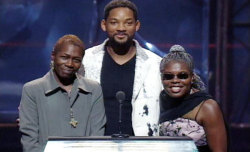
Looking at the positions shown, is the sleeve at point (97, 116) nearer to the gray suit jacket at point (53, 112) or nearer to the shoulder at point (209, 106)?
the gray suit jacket at point (53, 112)

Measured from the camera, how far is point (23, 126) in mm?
2178

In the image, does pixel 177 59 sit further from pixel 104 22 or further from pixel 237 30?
pixel 237 30

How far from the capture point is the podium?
1586mm

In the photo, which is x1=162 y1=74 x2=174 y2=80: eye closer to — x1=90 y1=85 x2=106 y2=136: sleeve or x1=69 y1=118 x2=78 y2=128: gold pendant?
x1=90 y1=85 x2=106 y2=136: sleeve

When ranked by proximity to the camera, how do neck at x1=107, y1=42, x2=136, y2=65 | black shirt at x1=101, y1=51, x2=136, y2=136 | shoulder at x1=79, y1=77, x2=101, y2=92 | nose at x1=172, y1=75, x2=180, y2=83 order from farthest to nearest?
neck at x1=107, y1=42, x2=136, y2=65, black shirt at x1=101, y1=51, x2=136, y2=136, shoulder at x1=79, y1=77, x2=101, y2=92, nose at x1=172, y1=75, x2=180, y2=83

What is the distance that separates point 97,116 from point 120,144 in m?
0.71

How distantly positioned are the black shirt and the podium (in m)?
0.87

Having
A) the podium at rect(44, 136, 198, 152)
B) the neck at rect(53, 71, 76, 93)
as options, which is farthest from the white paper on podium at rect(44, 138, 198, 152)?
the neck at rect(53, 71, 76, 93)

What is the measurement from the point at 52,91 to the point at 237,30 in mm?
3590

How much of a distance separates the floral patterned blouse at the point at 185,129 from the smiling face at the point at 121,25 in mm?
522

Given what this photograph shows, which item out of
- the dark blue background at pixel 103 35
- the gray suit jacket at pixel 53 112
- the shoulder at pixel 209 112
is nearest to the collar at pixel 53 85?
the gray suit jacket at pixel 53 112

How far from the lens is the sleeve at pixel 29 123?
2164mm

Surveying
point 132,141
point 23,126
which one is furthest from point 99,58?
point 132,141

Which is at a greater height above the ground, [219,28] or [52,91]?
[219,28]
